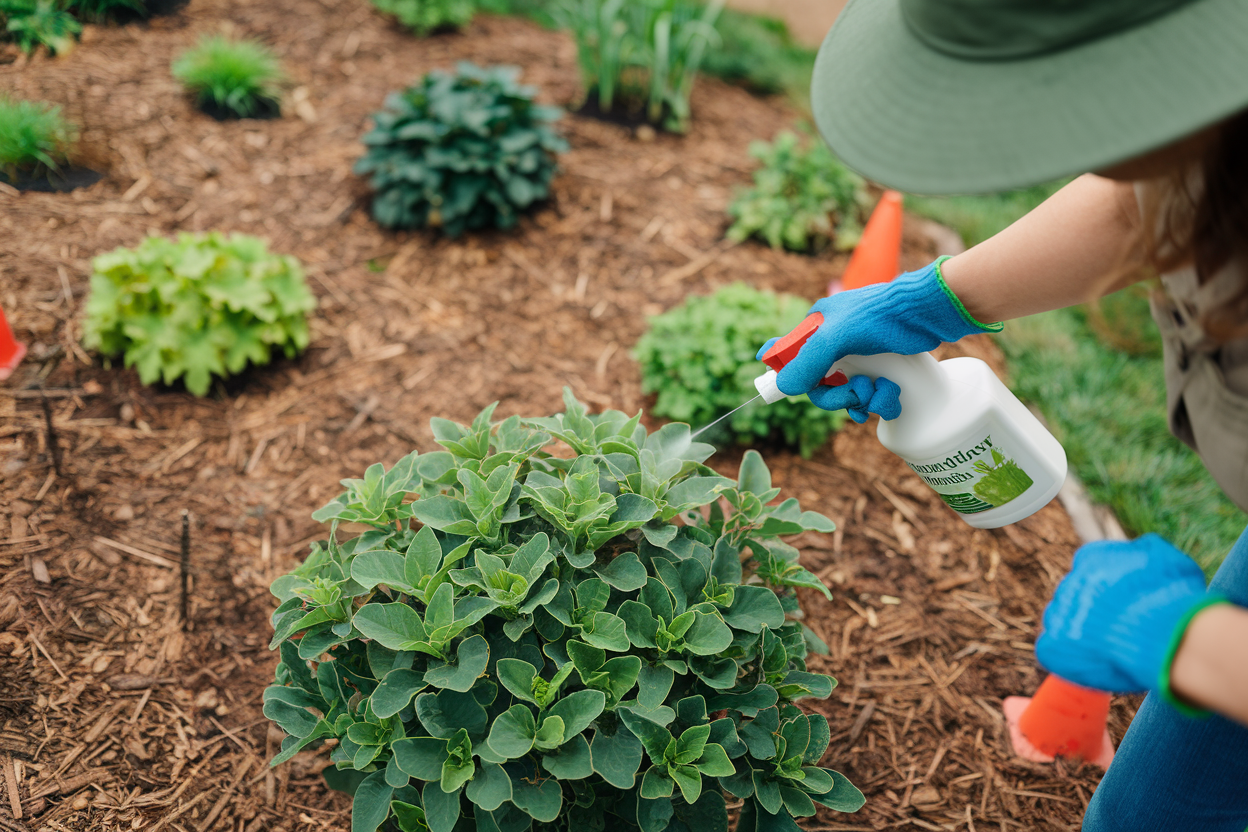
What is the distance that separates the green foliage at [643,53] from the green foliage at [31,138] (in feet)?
7.72

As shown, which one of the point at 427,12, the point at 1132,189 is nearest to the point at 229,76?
the point at 427,12

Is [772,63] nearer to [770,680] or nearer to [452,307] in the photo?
[452,307]

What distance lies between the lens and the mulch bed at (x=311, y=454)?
1806mm

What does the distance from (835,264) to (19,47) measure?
13.1ft

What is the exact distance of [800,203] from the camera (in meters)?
3.42

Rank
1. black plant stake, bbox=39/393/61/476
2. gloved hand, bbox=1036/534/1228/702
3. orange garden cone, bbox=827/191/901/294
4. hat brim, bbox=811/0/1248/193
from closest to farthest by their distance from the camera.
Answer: hat brim, bbox=811/0/1248/193, gloved hand, bbox=1036/534/1228/702, black plant stake, bbox=39/393/61/476, orange garden cone, bbox=827/191/901/294

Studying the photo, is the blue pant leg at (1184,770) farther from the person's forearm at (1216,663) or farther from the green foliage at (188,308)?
the green foliage at (188,308)

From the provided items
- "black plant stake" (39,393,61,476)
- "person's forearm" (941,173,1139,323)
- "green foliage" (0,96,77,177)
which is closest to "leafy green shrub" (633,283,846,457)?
"person's forearm" (941,173,1139,323)

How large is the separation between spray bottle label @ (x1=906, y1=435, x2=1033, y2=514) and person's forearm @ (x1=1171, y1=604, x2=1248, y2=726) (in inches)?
22.7

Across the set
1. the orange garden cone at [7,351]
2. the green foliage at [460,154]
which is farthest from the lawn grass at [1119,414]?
the orange garden cone at [7,351]

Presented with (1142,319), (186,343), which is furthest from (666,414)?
(1142,319)

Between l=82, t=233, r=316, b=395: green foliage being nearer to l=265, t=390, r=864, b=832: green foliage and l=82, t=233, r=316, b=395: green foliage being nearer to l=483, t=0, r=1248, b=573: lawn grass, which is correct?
l=265, t=390, r=864, b=832: green foliage

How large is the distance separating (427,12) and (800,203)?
96.6 inches

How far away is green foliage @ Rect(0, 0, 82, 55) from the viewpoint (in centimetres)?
360
